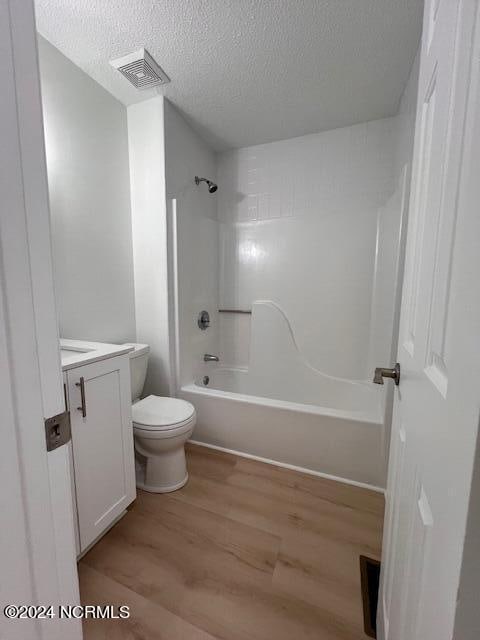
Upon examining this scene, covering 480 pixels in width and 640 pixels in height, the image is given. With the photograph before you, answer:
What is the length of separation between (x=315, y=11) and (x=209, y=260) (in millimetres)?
1601

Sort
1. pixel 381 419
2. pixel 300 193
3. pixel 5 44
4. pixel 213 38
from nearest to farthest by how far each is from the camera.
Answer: pixel 5 44, pixel 213 38, pixel 381 419, pixel 300 193

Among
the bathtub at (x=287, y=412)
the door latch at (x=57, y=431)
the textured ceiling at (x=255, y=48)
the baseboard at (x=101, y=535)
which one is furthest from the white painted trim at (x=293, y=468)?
the textured ceiling at (x=255, y=48)

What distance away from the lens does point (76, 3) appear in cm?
115

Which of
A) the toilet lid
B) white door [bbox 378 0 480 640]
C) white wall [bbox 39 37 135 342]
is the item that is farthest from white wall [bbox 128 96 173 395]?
white door [bbox 378 0 480 640]

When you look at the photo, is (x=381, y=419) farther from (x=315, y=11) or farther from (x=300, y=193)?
(x=315, y=11)

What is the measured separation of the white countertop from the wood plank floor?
88 cm

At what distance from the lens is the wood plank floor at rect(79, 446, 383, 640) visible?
0.93m

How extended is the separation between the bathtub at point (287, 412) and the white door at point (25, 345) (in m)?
1.35

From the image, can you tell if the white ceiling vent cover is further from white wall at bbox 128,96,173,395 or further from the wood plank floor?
the wood plank floor

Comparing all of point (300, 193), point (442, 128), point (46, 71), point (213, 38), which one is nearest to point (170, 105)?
point (213, 38)

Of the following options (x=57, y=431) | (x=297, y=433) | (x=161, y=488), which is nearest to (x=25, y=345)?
(x=57, y=431)

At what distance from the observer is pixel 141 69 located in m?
1.48

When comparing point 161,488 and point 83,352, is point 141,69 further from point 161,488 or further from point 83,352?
point 161,488

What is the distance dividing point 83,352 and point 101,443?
0.43 m
